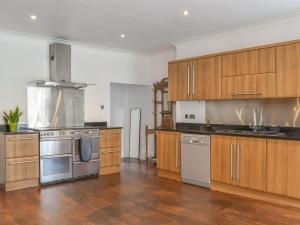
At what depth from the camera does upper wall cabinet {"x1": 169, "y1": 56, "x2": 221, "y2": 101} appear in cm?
470

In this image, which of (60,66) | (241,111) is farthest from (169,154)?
(60,66)

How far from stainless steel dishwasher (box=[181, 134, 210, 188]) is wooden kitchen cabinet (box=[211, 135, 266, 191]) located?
12 centimetres

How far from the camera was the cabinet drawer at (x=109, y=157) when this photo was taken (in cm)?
548

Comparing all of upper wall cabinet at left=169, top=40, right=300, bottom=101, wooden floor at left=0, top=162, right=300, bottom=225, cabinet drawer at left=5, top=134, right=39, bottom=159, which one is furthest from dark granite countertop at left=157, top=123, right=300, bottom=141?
cabinet drawer at left=5, top=134, right=39, bottom=159

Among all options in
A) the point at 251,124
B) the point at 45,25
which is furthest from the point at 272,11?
the point at 45,25

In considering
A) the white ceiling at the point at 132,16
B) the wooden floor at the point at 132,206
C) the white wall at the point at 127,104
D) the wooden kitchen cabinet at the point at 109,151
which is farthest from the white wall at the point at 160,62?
the wooden floor at the point at 132,206

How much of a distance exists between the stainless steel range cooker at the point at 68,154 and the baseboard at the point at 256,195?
7.56 ft

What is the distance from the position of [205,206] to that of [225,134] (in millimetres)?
1169

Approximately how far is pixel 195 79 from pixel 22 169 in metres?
3.29

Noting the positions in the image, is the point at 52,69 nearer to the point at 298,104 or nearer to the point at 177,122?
the point at 177,122

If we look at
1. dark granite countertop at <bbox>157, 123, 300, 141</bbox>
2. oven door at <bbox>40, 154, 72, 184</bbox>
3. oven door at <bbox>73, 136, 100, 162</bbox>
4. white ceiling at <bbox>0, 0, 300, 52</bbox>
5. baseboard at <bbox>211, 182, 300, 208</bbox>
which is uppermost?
white ceiling at <bbox>0, 0, 300, 52</bbox>

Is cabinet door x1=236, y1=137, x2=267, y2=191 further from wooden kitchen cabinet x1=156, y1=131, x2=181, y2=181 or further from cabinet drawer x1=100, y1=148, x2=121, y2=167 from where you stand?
cabinet drawer x1=100, y1=148, x2=121, y2=167

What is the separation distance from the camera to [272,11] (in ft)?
12.9

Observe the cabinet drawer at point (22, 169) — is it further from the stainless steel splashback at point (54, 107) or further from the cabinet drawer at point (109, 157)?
the cabinet drawer at point (109, 157)
